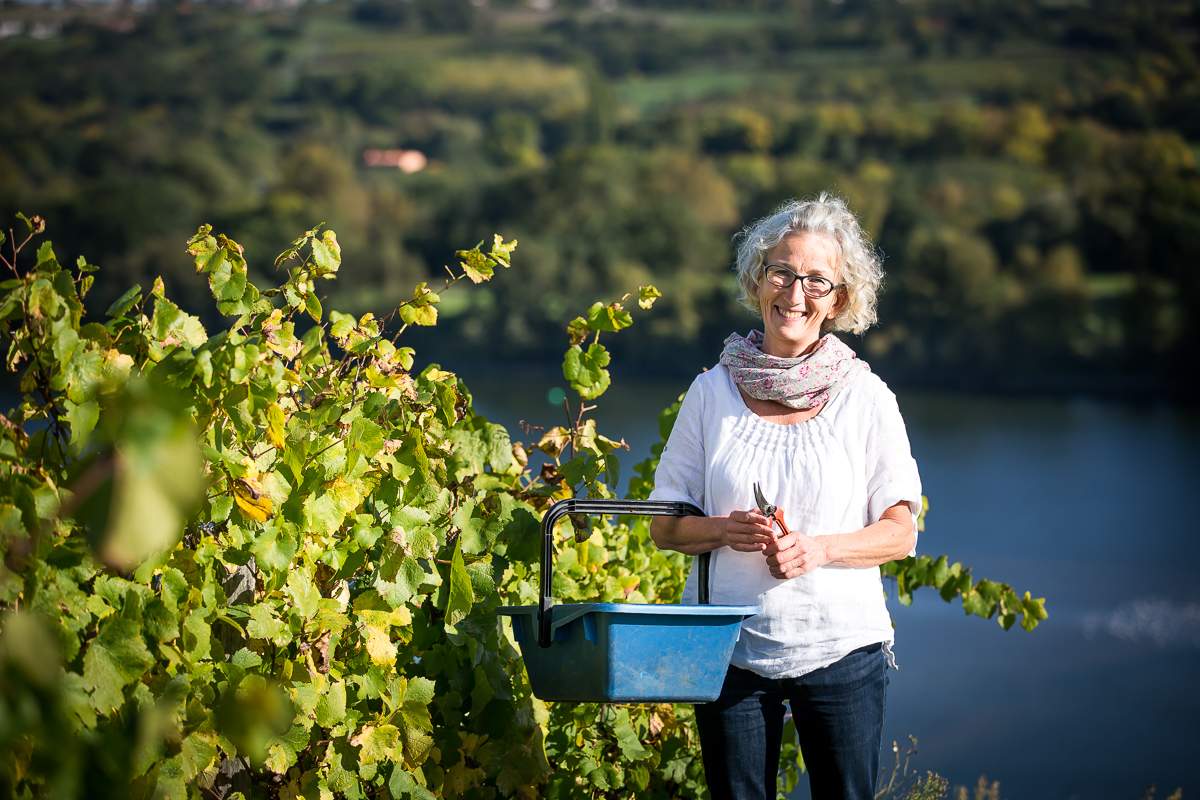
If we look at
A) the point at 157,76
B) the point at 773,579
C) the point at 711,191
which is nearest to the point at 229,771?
the point at 773,579

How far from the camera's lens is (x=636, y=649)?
163 cm

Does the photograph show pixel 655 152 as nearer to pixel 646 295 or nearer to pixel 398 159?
pixel 398 159

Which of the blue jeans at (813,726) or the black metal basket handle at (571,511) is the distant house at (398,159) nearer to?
the black metal basket handle at (571,511)

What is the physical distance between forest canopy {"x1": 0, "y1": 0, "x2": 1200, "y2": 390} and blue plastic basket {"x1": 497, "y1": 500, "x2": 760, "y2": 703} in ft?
122

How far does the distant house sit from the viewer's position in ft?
224

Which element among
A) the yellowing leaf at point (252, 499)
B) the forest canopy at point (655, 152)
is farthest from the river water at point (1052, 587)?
the forest canopy at point (655, 152)

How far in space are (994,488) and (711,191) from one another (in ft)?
107

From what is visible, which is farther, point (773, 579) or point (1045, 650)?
point (1045, 650)

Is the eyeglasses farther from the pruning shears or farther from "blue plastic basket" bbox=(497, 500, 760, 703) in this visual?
"blue plastic basket" bbox=(497, 500, 760, 703)

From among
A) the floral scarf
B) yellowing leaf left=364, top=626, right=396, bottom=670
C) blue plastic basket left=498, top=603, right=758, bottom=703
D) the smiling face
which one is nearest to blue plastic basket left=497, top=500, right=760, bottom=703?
blue plastic basket left=498, top=603, right=758, bottom=703

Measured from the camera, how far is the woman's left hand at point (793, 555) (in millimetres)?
1681

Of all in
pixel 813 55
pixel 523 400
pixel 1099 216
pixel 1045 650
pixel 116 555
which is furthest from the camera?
pixel 813 55

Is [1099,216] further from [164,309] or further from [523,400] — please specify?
[164,309]

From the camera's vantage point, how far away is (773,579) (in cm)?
182
